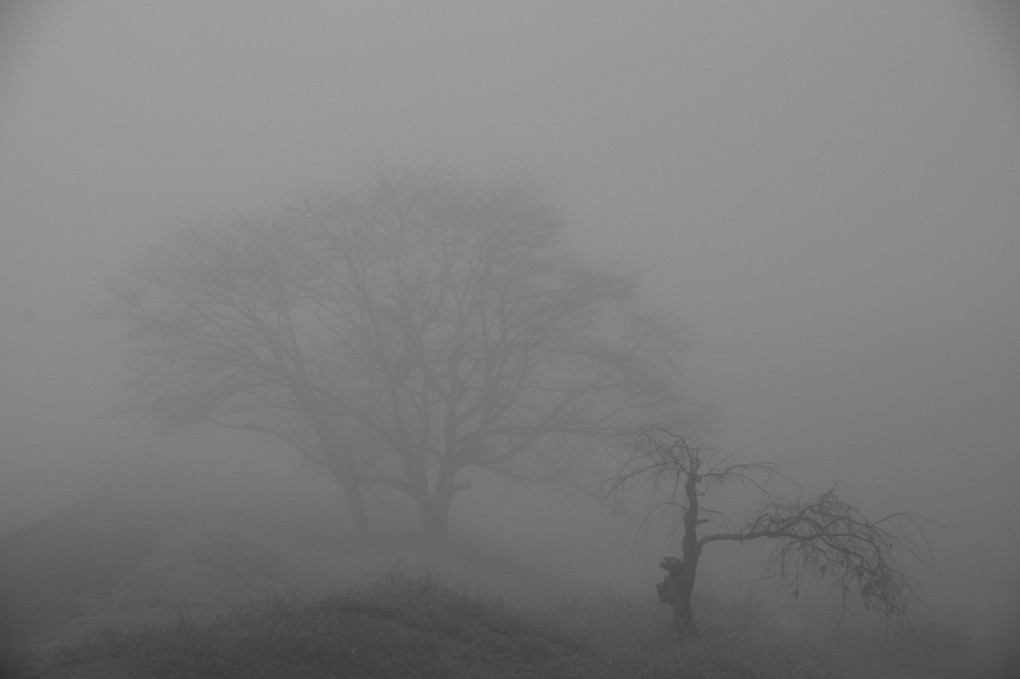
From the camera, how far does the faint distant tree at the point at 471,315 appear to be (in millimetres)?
19562

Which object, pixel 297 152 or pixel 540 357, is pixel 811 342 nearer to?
pixel 540 357

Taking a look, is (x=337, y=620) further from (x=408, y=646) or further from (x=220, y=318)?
(x=220, y=318)

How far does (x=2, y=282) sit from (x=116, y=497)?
68393mm

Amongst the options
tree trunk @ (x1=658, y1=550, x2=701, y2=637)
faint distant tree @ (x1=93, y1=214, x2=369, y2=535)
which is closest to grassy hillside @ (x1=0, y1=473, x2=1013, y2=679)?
tree trunk @ (x1=658, y1=550, x2=701, y2=637)

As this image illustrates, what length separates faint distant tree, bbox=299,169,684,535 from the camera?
64.2ft

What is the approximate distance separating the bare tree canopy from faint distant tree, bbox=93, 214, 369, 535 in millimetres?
59

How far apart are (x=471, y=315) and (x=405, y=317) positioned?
2.12 metres

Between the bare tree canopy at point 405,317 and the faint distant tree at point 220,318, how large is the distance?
0.06m

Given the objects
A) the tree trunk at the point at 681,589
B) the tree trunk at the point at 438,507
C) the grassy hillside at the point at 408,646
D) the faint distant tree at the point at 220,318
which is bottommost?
the grassy hillside at the point at 408,646

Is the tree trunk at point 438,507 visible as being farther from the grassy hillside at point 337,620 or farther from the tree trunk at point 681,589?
the tree trunk at point 681,589

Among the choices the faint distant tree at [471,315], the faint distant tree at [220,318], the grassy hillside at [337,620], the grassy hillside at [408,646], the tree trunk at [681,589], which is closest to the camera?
the grassy hillside at [408,646]

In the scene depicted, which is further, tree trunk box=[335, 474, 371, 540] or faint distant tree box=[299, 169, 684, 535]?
tree trunk box=[335, 474, 371, 540]

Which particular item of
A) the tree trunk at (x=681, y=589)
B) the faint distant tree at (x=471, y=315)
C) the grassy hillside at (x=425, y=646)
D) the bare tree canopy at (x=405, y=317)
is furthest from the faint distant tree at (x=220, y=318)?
the tree trunk at (x=681, y=589)

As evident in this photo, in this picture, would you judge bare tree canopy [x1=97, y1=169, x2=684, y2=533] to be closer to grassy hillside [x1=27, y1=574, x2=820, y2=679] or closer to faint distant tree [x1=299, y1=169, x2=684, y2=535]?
faint distant tree [x1=299, y1=169, x2=684, y2=535]
